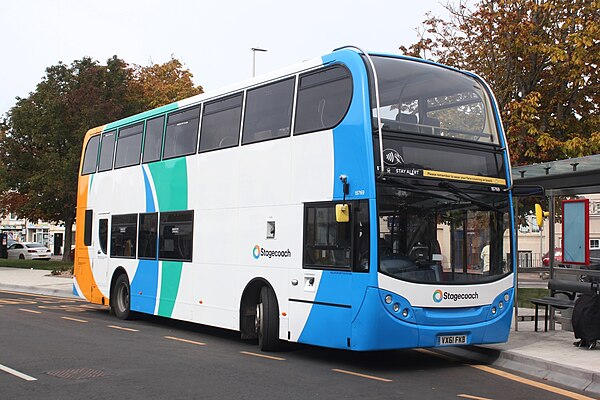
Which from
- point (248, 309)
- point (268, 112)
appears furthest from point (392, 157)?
point (248, 309)

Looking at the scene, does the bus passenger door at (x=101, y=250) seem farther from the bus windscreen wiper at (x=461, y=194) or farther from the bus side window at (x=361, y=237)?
the bus windscreen wiper at (x=461, y=194)

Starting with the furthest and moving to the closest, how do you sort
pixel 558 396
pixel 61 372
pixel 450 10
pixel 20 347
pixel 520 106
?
pixel 450 10
pixel 520 106
pixel 20 347
pixel 61 372
pixel 558 396

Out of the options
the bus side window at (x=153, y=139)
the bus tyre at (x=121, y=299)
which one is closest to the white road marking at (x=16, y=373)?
the bus side window at (x=153, y=139)

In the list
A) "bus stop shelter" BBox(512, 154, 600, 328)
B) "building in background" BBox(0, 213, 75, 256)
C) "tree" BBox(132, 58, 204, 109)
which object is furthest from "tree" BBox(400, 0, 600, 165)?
"building in background" BBox(0, 213, 75, 256)

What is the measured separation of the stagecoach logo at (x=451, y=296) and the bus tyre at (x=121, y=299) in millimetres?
8654

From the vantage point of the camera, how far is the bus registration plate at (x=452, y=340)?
400 inches

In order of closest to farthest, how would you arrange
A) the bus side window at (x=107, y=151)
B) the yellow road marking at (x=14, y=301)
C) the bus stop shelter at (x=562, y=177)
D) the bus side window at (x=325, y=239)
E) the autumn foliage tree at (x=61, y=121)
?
1. the bus side window at (x=325, y=239)
2. the bus stop shelter at (x=562, y=177)
3. the bus side window at (x=107, y=151)
4. the yellow road marking at (x=14, y=301)
5. the autumn foliage tree at (x=61, y=121)

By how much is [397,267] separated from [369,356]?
237cm

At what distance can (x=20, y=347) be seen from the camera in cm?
1177

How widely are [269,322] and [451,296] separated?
295cm

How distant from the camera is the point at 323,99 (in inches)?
432

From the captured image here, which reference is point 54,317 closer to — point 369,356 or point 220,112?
point 220,112

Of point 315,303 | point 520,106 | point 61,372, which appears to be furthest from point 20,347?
point 520,106

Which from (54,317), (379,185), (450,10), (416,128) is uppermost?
(450,10)
